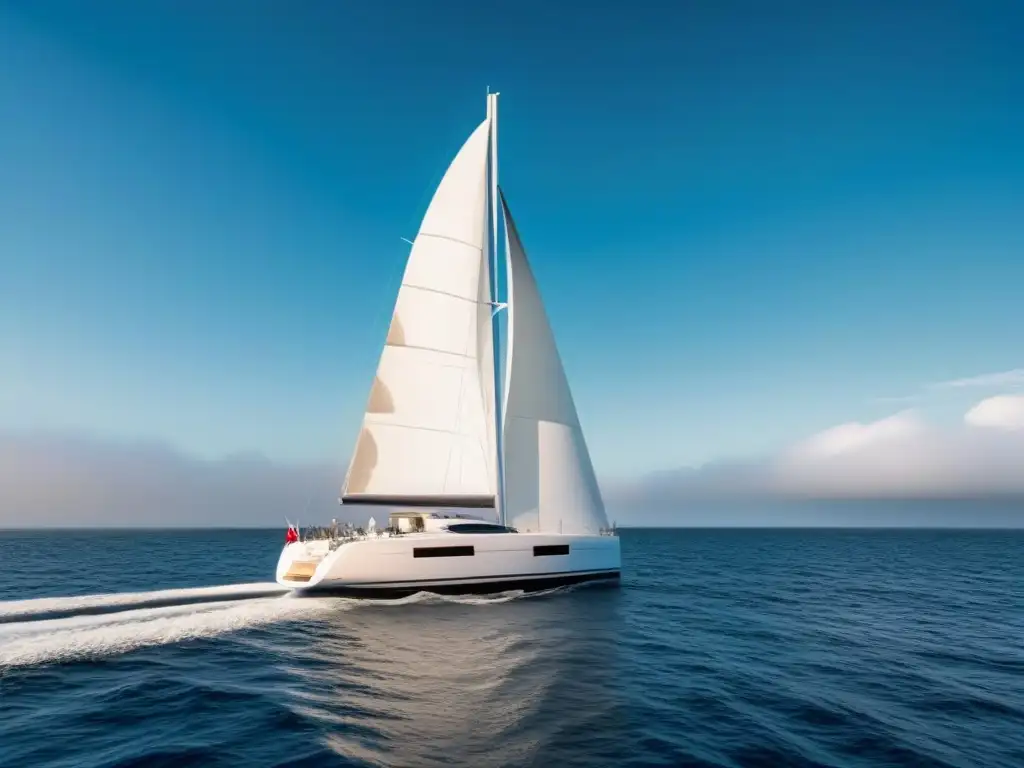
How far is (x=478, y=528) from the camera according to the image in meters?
21.7

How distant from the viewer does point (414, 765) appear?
7.52 m

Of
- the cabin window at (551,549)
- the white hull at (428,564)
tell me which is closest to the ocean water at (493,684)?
the white hull at (428,564)

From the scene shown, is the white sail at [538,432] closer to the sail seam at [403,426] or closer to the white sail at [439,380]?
the white sail at [439,380]

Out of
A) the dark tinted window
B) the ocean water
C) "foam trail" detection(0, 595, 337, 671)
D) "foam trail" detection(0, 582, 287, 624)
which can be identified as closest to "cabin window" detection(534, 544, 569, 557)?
the dark tinted window

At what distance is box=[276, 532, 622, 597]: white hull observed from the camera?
62.4 feet

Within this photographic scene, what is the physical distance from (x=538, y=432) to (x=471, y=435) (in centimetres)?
337

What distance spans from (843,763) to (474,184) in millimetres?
22773

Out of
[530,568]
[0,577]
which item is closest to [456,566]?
[530,568]

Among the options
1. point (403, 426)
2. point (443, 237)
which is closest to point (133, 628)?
point (403, 426)

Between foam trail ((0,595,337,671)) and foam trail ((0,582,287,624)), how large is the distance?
117cm

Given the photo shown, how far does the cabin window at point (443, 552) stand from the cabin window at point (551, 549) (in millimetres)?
2872

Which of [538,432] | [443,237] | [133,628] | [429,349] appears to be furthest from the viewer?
[538,432]

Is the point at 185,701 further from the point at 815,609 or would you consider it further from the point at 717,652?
the point at 815,609

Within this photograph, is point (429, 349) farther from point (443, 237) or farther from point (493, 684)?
point (493, 684)
